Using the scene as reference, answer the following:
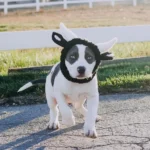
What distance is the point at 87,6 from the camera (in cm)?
1216

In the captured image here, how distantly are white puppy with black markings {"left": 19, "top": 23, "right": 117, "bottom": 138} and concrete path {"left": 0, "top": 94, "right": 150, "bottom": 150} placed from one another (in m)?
0.17

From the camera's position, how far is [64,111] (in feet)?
13.4

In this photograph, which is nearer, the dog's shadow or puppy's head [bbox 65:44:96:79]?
puppy's head [bbox 65:44:96:79]

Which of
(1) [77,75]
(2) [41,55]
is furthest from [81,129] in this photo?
(2) [41,55]

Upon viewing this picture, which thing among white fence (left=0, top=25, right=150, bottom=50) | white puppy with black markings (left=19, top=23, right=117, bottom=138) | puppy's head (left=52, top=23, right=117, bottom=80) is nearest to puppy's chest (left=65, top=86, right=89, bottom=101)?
white puppy with black markings (left=19, top=23, right=117, bottom=138)

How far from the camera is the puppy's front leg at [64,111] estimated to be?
4074mm

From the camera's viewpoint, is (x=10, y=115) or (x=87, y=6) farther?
(x=87, y=6)

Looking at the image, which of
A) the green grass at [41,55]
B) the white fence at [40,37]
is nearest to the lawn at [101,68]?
the green grass at [41,55]

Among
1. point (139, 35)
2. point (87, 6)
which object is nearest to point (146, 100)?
point (139, 35)

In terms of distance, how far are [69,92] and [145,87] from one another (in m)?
2.03

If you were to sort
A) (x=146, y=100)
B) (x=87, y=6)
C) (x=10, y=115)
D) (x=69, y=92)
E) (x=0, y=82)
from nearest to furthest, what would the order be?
(x=69, y=92)
(x=10, y=115)
(x=146, y=100)
(x=0, y=82)
(x=87, y=6)

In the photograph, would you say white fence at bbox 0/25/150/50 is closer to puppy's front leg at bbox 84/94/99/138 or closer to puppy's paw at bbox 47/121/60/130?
puppy's paw at bbox 47/121/60/130

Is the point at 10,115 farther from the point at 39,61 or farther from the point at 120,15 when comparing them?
the point at 120,15

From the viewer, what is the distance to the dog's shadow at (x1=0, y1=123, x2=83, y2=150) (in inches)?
161
